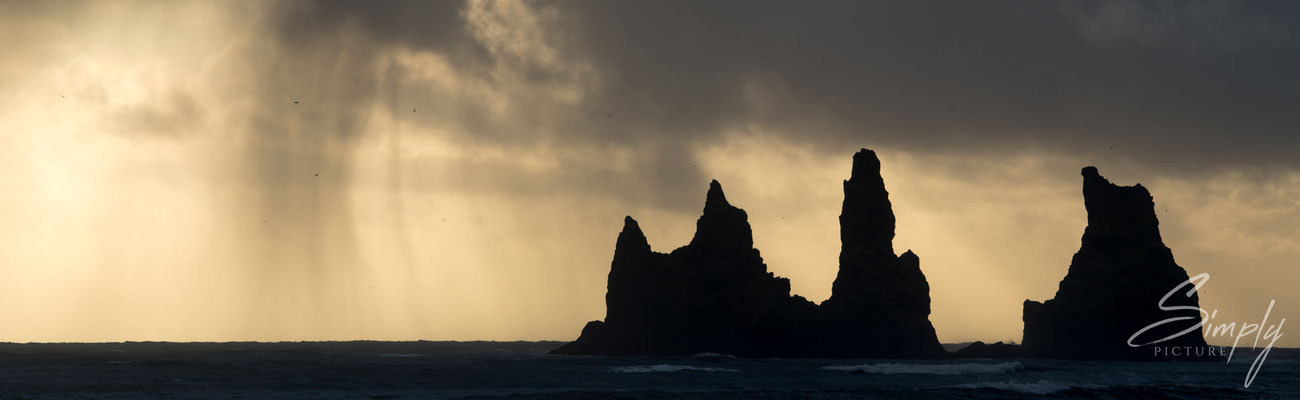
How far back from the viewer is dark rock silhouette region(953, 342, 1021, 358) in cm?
11569

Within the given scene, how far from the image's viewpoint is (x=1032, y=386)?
59.5 meters

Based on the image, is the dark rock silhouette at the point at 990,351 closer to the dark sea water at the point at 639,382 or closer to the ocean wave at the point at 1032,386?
the dark sea water at the point at 639,382

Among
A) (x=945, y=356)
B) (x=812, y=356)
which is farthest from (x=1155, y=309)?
(x=812, y=356)

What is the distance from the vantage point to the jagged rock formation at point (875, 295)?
4328 inches

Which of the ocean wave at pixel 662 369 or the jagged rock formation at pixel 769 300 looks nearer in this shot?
the ocean wave at pixel 662 369

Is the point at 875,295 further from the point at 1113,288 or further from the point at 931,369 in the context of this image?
the point at 931,369

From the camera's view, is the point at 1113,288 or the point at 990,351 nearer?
the point at 1113,288

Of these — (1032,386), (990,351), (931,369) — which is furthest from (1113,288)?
(1032,386)

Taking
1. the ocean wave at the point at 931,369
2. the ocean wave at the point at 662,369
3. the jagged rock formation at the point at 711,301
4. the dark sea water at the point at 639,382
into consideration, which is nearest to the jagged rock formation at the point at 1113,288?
the dark sea water at the point at 639,382

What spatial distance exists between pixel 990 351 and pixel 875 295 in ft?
54.4

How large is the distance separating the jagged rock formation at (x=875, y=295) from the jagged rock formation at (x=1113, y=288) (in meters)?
11.9

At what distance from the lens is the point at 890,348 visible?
10975 centimetres

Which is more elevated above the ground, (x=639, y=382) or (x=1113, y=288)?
(x=1113, y=288)

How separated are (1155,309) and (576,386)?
2610 inches
